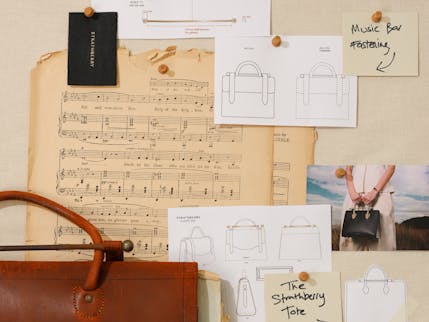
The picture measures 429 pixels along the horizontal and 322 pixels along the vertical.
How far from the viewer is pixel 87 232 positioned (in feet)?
2.60

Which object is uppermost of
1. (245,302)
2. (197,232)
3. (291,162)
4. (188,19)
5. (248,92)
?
(188,19)

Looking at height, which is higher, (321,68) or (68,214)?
(321,68)

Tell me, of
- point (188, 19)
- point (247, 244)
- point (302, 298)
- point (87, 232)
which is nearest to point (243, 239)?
point (247, 244)

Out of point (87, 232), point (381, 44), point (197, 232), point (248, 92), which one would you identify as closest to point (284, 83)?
point (248, 92)

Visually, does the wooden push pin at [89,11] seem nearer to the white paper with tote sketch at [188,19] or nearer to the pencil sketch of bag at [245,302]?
the white paper with tote sketch at [188,19]

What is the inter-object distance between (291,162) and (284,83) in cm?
12

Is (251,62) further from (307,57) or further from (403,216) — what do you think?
(403,216)

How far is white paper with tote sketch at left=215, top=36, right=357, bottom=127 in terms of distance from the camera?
83 centimetres

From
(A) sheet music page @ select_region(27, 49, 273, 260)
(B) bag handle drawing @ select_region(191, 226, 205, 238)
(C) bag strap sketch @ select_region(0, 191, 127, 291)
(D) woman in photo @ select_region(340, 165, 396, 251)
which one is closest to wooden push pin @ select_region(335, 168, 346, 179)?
(D) woman in photo @ select_region(340, 165, 396, 251)

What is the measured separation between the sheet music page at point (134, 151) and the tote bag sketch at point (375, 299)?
19 centimetres

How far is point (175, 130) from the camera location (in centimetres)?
83

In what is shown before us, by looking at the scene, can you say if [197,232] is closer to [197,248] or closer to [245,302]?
[197,248]

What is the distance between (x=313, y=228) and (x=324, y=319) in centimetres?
14

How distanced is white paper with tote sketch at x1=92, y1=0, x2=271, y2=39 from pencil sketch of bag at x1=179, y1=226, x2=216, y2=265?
30cm
